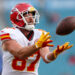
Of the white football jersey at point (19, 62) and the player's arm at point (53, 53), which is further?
the white football jersey at point (19, 62)

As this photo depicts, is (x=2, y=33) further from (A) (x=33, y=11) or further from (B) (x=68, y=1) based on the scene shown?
(B) (x=68, y=1)

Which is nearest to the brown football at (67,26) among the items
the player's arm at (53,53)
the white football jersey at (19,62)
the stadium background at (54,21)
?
the player's arm at (53,53)

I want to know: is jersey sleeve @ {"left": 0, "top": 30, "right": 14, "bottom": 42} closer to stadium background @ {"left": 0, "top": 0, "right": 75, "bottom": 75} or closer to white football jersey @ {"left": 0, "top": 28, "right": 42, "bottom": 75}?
white football jersey @ {"left": 0, "top": 28, "right": 42, "bottom": 75}

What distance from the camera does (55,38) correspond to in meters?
8.63

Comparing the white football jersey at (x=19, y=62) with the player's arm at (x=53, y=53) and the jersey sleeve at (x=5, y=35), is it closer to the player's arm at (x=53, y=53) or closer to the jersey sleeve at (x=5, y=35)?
the jersey sleeve at (x=5, y=35)

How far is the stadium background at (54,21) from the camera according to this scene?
8422 mm

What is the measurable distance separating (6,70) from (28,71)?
0.24 m

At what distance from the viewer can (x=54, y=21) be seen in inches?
349

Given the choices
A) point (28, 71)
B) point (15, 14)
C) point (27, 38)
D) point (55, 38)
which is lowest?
point (28, 71)

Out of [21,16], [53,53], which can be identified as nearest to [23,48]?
[53,53]

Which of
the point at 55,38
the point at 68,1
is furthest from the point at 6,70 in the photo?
the point at 68,1

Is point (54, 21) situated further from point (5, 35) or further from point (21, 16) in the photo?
point (5, 35)

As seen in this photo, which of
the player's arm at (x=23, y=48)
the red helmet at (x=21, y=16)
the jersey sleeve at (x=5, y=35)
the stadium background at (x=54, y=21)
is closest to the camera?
the player's arm at (x=23, y=48)

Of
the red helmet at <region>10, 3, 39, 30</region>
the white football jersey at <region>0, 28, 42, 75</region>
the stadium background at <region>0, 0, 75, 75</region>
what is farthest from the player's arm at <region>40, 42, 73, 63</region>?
the stadium background at <region>0, 0, 75, 75</region>
